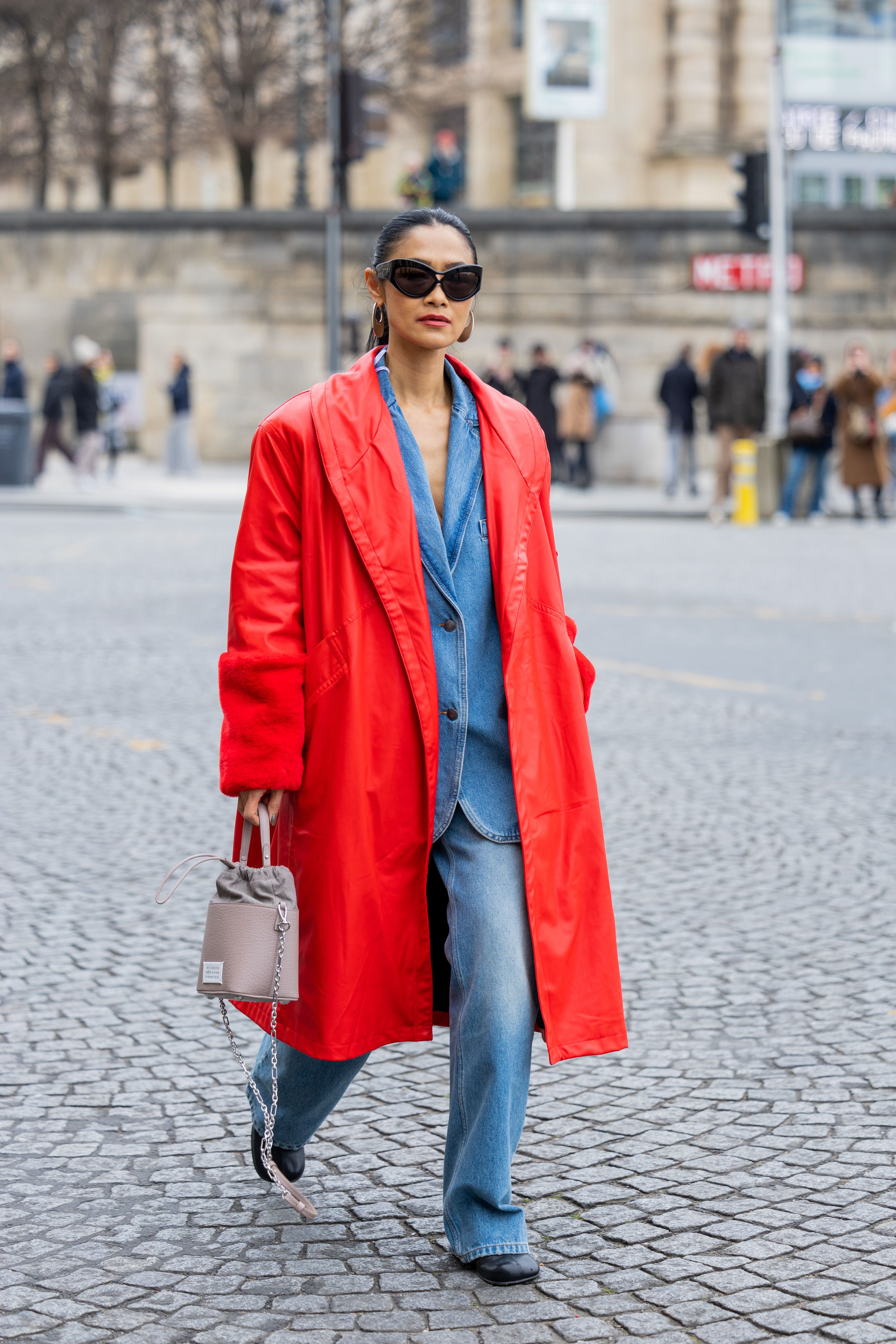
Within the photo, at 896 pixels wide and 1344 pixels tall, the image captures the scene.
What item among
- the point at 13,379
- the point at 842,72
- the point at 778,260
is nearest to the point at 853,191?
the point at 842,72

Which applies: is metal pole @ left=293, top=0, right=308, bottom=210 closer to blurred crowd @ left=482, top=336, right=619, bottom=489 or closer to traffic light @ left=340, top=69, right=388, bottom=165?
blurred crowd @ left=482, top=336, right=619, bottom=489

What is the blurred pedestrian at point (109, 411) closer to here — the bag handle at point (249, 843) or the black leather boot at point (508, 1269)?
the bag handle at point (249, 843)

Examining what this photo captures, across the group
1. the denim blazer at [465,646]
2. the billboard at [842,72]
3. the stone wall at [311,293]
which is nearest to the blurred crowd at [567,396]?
the stone wall at [311,293]

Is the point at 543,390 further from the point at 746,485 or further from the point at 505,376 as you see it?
the point at 746,485

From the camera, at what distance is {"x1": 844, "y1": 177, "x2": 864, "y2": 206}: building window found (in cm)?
3641

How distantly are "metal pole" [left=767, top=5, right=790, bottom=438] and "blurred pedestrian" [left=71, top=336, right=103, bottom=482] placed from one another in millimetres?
8335

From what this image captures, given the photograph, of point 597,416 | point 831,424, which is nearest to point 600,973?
point 831,424

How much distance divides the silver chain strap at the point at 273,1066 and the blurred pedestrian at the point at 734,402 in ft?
59.2

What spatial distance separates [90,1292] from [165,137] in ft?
119

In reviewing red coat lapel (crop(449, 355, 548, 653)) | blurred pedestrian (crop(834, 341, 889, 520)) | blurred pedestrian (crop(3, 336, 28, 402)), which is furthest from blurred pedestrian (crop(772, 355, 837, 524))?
red coat lapel (crop(449, 355, 548, 653))

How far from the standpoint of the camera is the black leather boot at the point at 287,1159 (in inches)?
136

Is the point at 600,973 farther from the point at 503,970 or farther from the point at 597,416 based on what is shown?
the point at 597,416

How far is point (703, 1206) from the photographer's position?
3438 millimetres

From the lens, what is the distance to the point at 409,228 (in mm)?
3193
